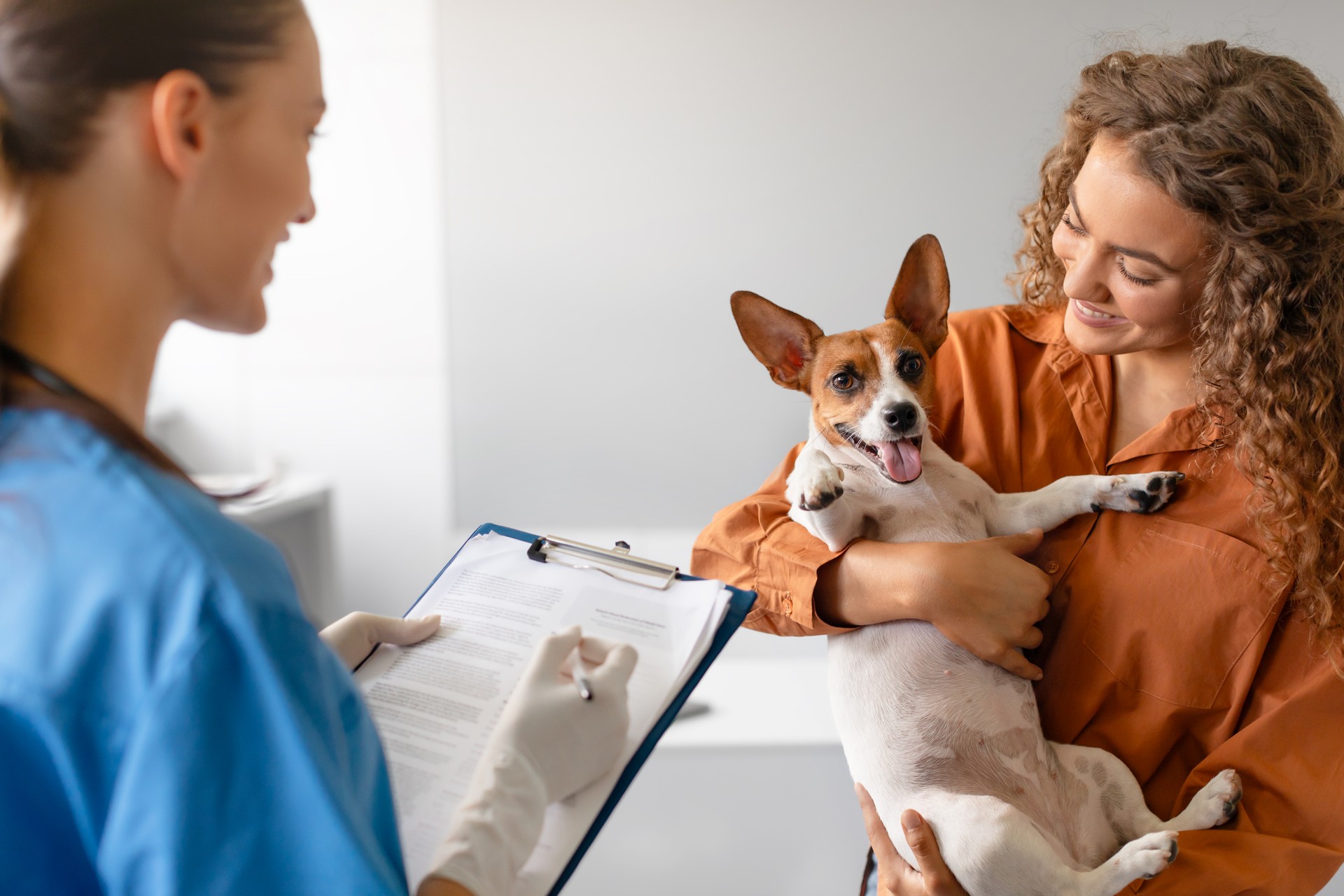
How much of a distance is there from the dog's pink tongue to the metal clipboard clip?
49 centimetres

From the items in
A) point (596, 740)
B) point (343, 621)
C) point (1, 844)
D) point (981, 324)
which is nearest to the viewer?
point (1, 844)

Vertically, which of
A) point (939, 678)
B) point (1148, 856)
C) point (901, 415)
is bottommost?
point (1148, 856)

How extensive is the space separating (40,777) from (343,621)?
0.39 m

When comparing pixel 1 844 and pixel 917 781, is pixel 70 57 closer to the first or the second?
pixel 1 844

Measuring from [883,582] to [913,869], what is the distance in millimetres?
404

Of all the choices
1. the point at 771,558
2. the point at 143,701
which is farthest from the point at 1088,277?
the point at 143,701

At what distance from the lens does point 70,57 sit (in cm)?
55

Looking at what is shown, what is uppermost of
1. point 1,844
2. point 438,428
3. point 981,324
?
point 981,324

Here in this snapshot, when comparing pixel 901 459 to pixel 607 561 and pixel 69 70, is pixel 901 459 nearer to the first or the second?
pixel 607 561

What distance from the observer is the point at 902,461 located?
1359 millimetres

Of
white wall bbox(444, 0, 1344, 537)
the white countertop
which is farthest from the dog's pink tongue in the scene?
white wall bbox(444, 0, 1344, 537)

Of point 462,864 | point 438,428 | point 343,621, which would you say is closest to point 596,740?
point 462,864

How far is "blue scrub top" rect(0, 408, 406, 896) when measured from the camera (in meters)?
0.52

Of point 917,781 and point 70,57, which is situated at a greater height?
point 70,57
